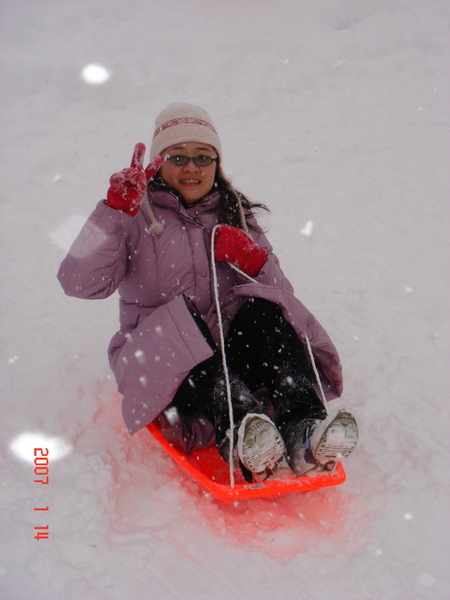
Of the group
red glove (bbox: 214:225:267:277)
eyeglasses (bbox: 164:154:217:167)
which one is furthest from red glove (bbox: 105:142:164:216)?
red glove (bbox: 214:225:267:277)

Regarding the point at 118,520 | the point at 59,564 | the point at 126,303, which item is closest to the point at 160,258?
the point at 126,303

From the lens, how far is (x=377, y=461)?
7.27 ft

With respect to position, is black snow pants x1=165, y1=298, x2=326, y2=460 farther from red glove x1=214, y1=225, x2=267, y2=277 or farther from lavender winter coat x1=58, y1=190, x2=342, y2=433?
red glove x1=214, y1=225, x2=267, y2=277

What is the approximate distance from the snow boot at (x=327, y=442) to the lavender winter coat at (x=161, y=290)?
438mm

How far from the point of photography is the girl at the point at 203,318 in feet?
5.95

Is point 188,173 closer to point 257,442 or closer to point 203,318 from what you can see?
point 203,318

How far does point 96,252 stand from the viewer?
1.97m

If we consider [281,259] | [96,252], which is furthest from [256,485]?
[281,259]

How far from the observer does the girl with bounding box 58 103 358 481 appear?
181 centimetres

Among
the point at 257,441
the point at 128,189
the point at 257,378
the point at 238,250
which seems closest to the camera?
the point at 257,441

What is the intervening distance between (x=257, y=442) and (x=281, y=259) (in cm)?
202

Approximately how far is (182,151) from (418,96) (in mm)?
3431

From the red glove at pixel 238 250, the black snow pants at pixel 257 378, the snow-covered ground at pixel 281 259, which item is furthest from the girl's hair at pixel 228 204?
the snow-covered ground at pixel 281 259

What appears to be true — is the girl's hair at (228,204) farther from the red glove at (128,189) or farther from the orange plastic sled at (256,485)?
the orange plastic sled at (256,485)
